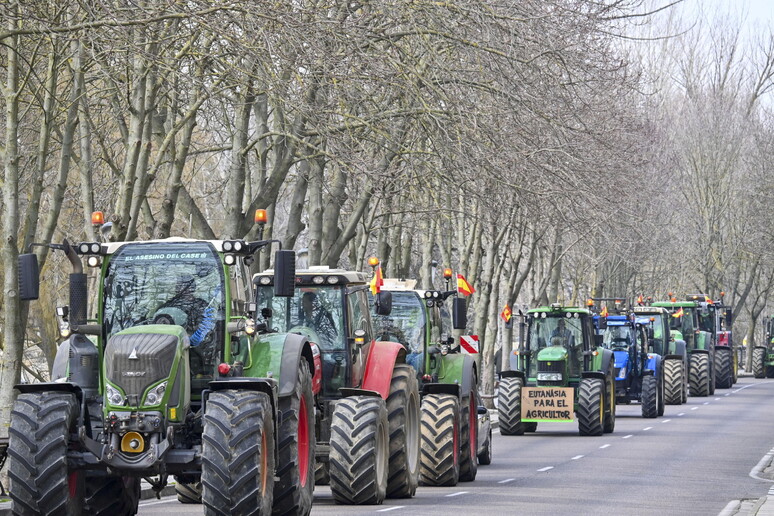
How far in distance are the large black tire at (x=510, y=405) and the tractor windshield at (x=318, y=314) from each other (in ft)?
42.9

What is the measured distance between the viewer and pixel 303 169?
28.4m

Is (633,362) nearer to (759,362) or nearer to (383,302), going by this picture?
(383,302)

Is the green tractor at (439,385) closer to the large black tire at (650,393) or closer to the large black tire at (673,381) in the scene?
the large black tire at (650,393)

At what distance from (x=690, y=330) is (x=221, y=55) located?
3695 centimetres

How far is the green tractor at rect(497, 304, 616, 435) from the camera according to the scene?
28719 millimetres

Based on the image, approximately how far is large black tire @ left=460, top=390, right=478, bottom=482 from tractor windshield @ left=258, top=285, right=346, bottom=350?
12.6 ft

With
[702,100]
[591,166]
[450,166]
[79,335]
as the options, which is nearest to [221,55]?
[79,335]

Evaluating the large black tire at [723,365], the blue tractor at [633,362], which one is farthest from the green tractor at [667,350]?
the large black tire at [723,365]

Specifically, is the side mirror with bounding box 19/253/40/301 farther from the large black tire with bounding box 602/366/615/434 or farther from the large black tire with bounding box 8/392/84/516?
the large black tire with bounding box 602/366/615/434

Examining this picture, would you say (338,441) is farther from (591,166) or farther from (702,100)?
(702,100)

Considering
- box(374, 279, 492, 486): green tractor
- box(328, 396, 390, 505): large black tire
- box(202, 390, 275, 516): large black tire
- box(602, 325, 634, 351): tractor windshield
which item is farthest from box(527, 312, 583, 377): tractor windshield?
box(202, 390, 275, 516): large black tire

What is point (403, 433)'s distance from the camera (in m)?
16.7

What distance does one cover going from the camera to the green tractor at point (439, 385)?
1864 centimetres

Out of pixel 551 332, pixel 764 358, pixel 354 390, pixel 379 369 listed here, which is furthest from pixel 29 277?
pixel 764 358
